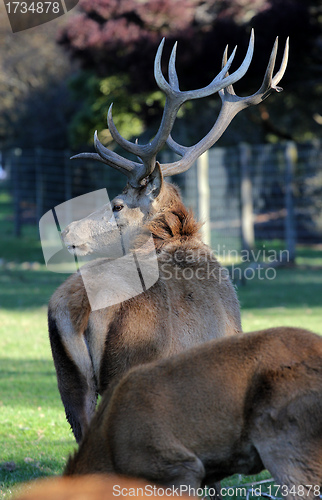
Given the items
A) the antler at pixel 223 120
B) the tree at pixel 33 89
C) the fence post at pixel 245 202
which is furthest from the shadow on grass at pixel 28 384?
the tree at pixel 33 89

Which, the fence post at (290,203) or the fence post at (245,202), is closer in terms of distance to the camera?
the fence post at (245,202)

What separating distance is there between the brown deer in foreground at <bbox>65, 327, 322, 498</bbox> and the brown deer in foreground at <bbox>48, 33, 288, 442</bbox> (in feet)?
2.27

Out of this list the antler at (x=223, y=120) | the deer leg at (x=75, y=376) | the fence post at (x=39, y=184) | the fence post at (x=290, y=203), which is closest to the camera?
the deer leg at (x=75, y=376)

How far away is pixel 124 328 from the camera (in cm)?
379

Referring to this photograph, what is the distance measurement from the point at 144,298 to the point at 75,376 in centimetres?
59

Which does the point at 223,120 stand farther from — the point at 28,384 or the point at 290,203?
the point at 290,203

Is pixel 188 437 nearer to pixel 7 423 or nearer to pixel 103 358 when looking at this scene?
pixel 103 358

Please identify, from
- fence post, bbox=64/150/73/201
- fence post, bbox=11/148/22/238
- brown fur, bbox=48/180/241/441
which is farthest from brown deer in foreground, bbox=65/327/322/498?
fence post, bbox=11/148/22/238

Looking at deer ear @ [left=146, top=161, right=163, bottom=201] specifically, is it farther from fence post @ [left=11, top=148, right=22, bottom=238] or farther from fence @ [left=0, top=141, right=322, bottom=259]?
fence post @ [left=11, top=148, right=22, bottom=238]

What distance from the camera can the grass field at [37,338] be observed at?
497cm

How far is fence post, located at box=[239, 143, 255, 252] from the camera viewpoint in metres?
14.8

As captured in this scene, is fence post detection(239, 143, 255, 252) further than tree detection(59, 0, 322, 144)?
No

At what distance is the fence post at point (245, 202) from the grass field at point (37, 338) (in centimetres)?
96

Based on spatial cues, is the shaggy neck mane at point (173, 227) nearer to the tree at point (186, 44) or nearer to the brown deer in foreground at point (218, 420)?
the brown deer in foreground at point (218, 420)
